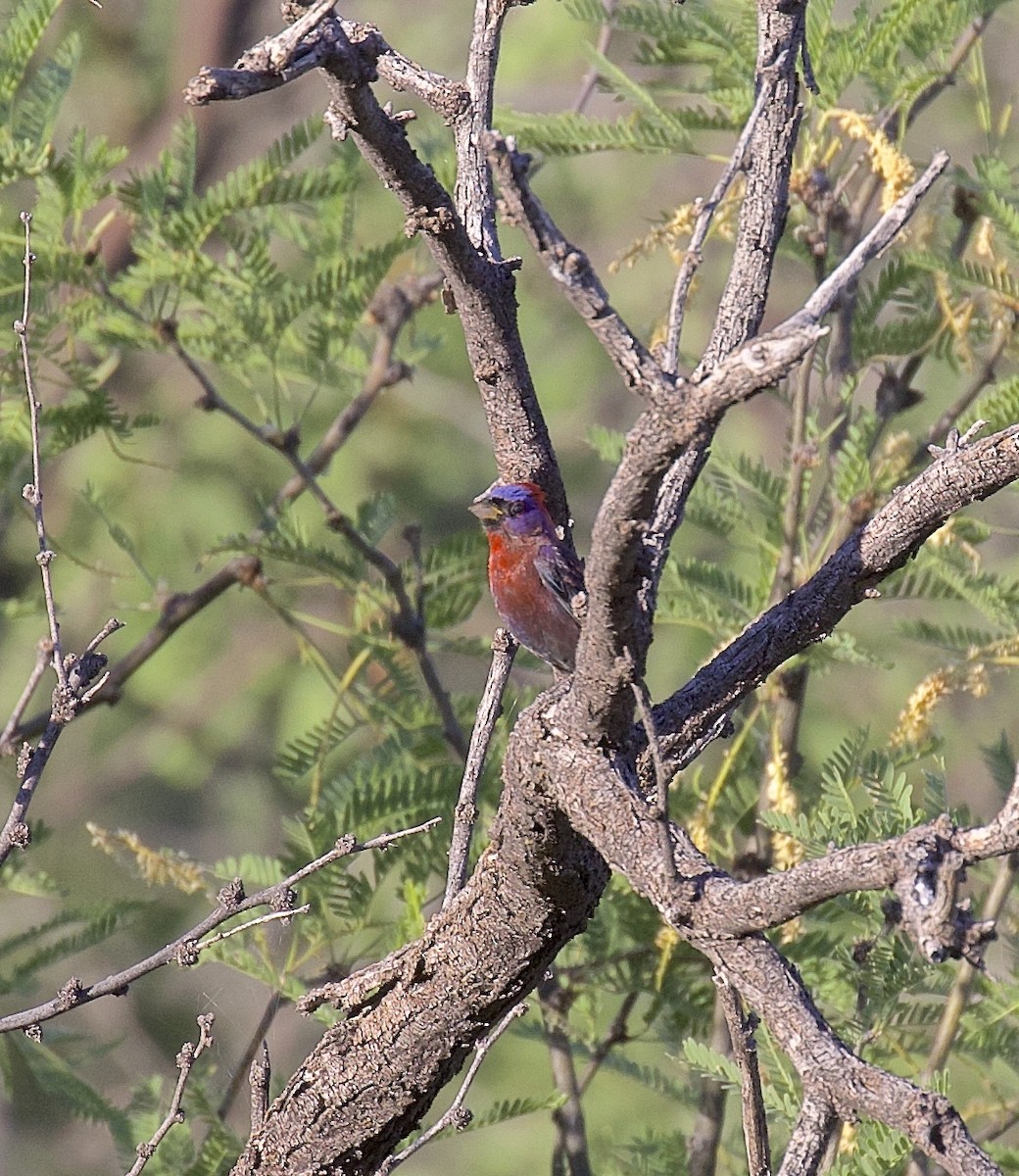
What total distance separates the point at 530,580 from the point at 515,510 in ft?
1.38

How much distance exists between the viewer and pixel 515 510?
10.0 ft

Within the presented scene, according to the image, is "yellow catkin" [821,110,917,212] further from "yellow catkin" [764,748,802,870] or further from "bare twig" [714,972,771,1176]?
"bare twig" [714,972,771,1176]

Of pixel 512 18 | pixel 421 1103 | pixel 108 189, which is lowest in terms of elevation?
pixel 421 1103

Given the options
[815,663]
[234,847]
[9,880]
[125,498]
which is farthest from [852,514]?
[234,847]

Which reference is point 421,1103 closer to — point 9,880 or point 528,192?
point 528,192

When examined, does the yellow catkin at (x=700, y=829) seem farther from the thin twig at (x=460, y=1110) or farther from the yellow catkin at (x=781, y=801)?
the thin twig at (x=460, y=1110)

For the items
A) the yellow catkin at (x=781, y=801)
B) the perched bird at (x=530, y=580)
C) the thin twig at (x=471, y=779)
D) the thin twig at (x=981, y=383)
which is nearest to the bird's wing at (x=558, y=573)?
the perched bird at (x=530, y=580)

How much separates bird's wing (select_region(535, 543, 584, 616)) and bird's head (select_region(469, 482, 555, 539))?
8cm

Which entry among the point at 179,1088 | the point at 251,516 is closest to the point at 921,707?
the point at 179,1088

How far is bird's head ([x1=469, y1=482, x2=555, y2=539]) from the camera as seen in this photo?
271 cm

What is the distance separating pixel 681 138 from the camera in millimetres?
3766

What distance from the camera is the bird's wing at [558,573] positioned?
3176 millimetres

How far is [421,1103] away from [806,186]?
2446 millimetres

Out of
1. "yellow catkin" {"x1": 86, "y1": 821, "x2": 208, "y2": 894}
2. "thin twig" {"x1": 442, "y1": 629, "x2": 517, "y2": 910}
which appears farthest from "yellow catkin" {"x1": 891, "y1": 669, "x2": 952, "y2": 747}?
"yellow catkin" {"x1": 86, "y1": 821, "x2": 208, "y2": 894}
